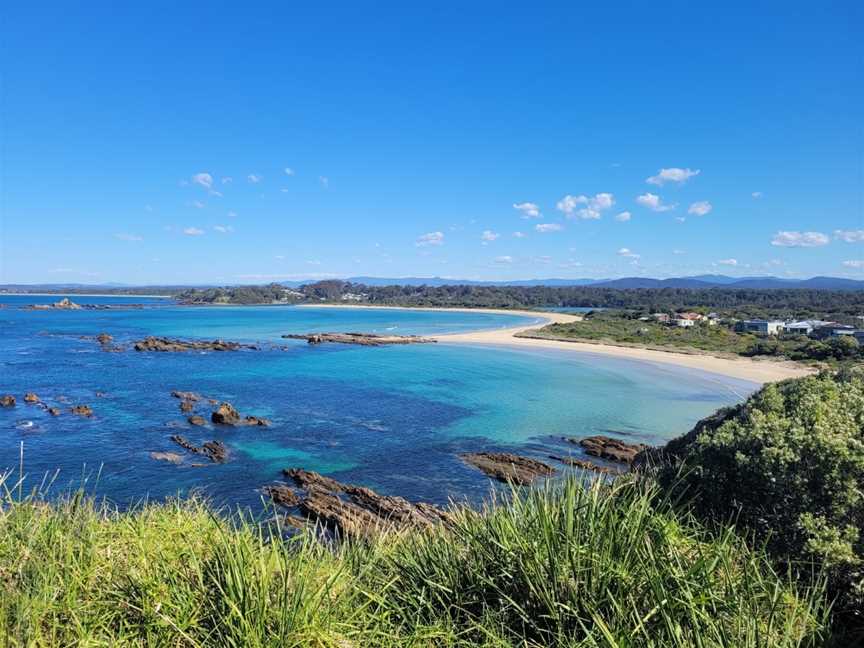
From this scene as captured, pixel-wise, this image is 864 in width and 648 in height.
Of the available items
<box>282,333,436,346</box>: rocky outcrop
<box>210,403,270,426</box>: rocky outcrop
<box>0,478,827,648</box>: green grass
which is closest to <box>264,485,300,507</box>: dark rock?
<box>210,403,270,426</box>: rocky outcrop

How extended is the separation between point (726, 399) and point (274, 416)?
28681 millimetres

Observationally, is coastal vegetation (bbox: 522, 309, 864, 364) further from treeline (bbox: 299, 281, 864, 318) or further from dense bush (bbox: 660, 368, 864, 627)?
treeline (bbox: 299, 281, 864, 318)

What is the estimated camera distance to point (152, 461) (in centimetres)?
2077

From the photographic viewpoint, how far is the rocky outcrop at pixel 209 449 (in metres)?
21.5

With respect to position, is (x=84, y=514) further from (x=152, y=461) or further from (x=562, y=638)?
(x=152, y=461)

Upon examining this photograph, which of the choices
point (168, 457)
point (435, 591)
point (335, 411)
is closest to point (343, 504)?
point (168, 457)

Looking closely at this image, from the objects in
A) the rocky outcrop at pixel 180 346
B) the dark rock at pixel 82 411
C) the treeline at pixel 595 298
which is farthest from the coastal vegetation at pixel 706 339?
the treeline at pixel 595 298

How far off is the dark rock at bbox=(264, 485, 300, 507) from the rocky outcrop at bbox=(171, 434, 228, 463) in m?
4.47

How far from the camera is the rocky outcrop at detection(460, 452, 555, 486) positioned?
786 inches

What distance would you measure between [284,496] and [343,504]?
2167mm

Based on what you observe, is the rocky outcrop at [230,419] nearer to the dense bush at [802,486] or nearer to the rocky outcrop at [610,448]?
the rocky outcrop at [610,448]

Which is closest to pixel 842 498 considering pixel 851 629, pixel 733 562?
pixel 851 629

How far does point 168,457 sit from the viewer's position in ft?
69.8

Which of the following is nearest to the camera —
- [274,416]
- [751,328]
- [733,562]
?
[733,562]
